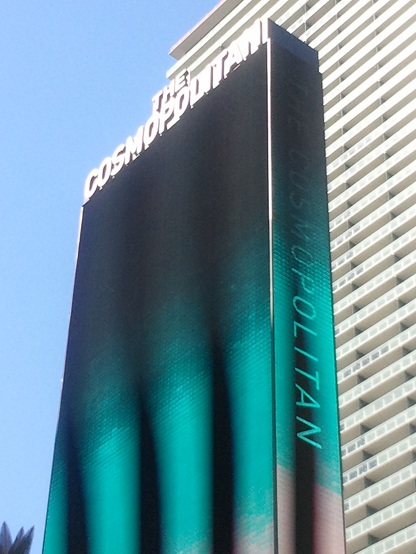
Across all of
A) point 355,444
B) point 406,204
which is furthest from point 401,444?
point 406,204

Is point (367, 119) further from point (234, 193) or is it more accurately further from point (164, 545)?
point (164, 545)

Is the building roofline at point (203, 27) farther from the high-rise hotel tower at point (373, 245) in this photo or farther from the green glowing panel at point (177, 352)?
the green glowing panel at point (177, 352)

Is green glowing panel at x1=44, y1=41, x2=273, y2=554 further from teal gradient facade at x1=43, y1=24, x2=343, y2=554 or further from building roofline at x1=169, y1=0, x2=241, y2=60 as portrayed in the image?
building roofline at x1=169, y1=0, x2=241, y2=60

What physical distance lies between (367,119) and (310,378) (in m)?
52.5

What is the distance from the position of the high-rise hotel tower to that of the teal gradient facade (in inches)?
1107

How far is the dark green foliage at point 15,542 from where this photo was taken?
79.5ft

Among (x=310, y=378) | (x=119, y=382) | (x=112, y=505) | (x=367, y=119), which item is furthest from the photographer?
(x=367, y=119)

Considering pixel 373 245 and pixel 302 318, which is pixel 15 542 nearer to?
pixel 302 318

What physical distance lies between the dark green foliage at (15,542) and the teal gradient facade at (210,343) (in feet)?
6.93

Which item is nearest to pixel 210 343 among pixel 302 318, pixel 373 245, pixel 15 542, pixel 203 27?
pixel 302 318

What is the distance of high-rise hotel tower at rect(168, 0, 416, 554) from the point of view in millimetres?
56719

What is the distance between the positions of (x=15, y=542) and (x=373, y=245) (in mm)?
44393

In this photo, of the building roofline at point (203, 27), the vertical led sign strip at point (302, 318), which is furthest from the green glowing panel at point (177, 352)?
the building roofline at point (203, 27)

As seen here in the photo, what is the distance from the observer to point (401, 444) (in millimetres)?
56781
